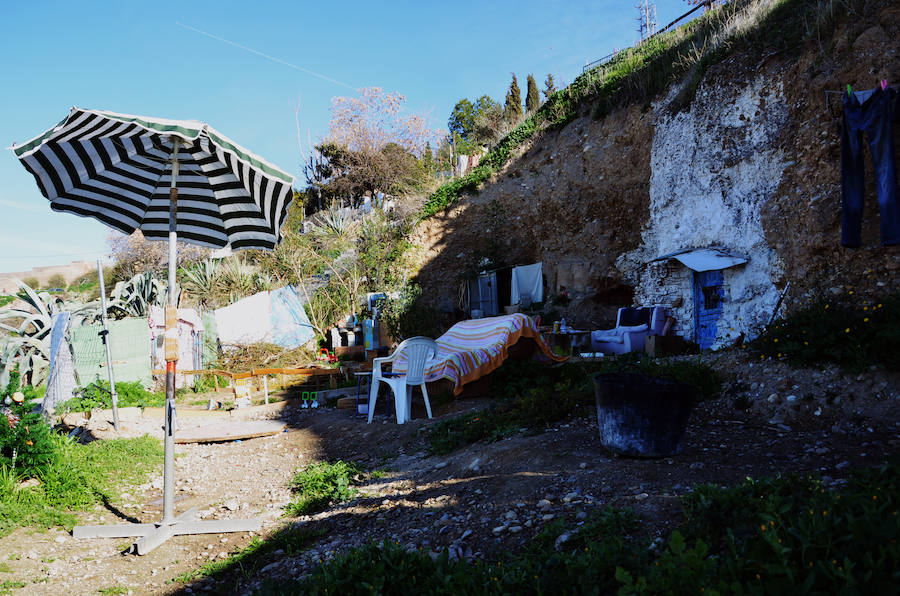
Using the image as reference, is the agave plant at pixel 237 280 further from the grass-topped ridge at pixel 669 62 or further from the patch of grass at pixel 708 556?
the patch of grass at pixel 708 556

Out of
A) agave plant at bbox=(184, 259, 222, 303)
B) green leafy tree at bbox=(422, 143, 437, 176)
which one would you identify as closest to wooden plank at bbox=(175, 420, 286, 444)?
agave plant at bbox=(184, 259, 222, 303)

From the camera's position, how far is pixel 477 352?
7293 mm

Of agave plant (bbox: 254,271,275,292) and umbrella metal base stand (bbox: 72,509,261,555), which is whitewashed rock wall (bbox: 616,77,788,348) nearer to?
umbrella metal base stand (bbox: 72,509,261,555)

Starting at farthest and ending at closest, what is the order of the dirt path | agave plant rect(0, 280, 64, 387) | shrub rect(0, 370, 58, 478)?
agave plant rect(0, 280, 64, 387) < shrub rect(0, 370, 58, 478) < the dirt path

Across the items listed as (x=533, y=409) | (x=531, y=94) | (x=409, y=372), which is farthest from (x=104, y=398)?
(x=531, y=94)

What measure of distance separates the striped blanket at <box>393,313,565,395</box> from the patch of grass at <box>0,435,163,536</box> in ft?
10.4

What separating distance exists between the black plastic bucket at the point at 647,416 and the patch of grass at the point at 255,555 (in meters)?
2.20

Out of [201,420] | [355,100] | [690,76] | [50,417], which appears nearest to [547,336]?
[690,76]

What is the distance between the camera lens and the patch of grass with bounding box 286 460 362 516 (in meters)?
4.29

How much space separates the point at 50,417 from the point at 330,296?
9.13 metres

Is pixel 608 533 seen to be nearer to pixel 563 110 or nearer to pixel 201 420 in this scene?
pixel 201 420

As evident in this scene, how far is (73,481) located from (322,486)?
7.00 feet

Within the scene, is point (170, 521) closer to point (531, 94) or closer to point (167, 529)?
point (167, 529)

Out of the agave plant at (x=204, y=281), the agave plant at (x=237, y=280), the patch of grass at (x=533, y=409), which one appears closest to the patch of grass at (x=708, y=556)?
the patch of grass at (x=533, y=409)
